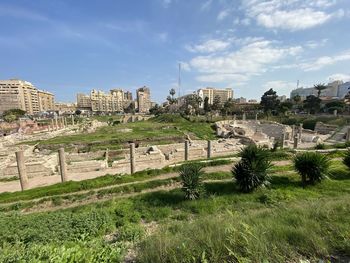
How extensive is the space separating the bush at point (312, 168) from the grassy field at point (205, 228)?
0.38 metres

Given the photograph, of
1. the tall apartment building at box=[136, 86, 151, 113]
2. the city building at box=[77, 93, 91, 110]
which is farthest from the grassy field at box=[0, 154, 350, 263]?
the city building at box=[77, 93, 91, 110]

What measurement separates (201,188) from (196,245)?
18.7 feet

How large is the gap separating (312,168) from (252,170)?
3009 millimetres

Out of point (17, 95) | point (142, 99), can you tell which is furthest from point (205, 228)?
point (142, 99)

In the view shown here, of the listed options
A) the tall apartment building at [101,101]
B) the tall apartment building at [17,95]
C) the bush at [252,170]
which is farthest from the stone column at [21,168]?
the tall apartment building at [101,101]

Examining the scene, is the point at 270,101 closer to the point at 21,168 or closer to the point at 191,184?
the point at 191,184

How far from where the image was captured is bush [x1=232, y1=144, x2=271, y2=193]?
8867mm

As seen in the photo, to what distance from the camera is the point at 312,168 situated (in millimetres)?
9250

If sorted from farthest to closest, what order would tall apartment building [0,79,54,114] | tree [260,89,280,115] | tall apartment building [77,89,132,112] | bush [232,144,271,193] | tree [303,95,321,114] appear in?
tall apartment building [77,89,132,112] → tall apartment building [0,79,54,114] → tree [260,89,280,115] → tree [303,95,321,114] → bush [232,144,271,193]

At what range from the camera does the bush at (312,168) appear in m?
9.21

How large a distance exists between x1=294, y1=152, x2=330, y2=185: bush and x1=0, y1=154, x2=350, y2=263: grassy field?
383 millimetres

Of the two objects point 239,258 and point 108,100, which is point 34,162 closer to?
point 239,258

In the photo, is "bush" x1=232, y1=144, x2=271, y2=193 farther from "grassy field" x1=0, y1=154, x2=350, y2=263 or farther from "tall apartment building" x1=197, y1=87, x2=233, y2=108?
"tall apartment building" x1=197, y1=87, x2=233, y2=108

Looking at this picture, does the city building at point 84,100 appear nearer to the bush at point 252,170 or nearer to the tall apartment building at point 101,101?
the tall apartment building at point 101,101
